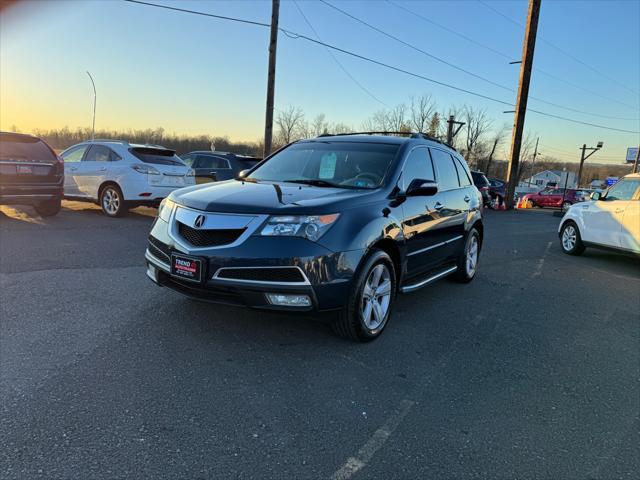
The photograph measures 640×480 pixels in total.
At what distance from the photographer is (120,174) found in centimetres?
993

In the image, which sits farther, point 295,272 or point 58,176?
point 58,176

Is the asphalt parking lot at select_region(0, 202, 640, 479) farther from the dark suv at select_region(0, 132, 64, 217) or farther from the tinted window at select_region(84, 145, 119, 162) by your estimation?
the tinted window at select_region(84, 145, 119, 162)

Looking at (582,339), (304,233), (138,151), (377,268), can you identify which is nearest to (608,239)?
(582,339)

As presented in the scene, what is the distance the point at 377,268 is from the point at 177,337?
1.79 metres

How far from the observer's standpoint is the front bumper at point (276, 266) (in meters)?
3.38

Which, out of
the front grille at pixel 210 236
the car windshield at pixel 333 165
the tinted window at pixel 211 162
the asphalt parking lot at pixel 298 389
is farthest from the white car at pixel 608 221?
the tinted window at pixel 211 162

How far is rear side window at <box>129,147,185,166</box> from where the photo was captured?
10.1 meters

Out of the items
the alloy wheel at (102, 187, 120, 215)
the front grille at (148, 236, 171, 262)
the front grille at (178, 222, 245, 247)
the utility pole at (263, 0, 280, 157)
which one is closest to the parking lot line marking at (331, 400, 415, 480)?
the front grille at (178, 222, 245, 247)

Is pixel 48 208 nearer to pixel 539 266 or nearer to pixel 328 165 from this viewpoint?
pixel 328 165

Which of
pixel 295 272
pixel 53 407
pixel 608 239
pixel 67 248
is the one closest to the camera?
pixel 53 407

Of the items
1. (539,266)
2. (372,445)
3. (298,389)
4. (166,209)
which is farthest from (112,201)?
(372,445)

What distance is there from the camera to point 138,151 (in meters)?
10.2

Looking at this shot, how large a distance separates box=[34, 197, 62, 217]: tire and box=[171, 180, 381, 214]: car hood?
22.5 ft

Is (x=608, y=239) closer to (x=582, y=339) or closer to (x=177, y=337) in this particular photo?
(x=582, y=339)
